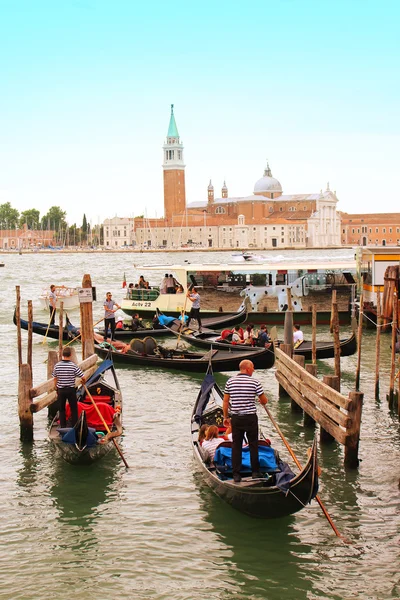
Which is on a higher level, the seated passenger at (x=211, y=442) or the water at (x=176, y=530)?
the seated passenger at (x=211, y=442)

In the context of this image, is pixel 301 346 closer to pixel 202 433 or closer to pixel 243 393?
pixel 202 433

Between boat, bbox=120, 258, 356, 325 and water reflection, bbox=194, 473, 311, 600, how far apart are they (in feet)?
45.9

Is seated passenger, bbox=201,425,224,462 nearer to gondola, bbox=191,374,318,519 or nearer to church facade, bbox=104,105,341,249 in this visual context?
gondola, bbox=191,374,318,519

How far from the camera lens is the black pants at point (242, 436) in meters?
6.07

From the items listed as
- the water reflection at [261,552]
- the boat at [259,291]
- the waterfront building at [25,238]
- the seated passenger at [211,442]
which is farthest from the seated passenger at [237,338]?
the waterfront building at [25,238]

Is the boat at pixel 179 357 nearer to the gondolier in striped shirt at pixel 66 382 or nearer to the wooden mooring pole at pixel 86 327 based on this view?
the wooden mooring pole at pixel 86 327

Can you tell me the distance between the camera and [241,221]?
115375mm

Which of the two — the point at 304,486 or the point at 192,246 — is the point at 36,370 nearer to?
the point at 304,486

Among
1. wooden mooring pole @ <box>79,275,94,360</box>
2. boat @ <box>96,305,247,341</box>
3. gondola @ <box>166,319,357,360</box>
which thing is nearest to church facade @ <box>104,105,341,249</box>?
boat @ <box>96,305,247,341</box>

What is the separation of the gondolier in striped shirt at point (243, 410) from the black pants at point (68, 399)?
227 cm

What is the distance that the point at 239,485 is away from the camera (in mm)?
6094

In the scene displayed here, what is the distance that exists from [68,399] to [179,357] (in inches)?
189

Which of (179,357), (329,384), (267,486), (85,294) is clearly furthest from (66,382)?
(179,357)

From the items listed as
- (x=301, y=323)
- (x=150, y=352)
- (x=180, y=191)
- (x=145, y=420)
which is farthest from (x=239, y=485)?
(x=180, y=191)
